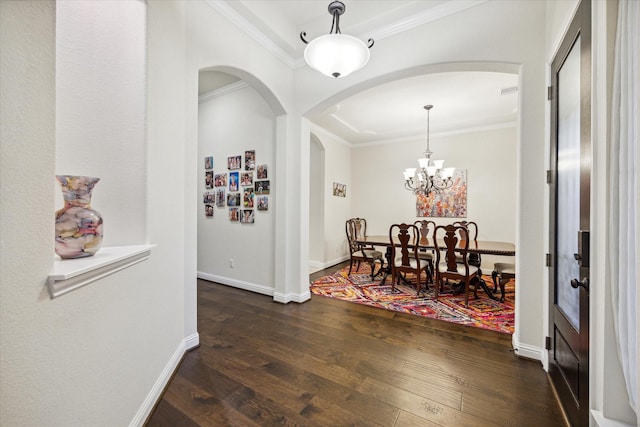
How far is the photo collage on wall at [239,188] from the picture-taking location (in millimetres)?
3730

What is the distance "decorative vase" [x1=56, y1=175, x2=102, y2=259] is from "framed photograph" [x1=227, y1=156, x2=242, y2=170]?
9.41ft

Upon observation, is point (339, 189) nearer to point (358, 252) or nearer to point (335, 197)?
point (335, 197)

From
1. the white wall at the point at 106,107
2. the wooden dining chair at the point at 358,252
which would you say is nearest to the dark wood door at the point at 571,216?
the white wall at the point at 106,107

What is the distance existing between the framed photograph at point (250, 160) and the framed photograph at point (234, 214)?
2.20 ft

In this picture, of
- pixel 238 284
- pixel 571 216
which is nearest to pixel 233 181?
pixel 238 284

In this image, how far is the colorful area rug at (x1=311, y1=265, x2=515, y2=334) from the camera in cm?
292

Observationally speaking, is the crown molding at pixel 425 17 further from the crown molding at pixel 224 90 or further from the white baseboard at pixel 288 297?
the white baseboard at pixel 288 297

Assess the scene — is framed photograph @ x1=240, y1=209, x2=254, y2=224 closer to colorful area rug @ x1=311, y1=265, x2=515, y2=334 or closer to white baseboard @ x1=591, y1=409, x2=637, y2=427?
colorful area rug @ x1=311, y1=265, x2=515, y2=334

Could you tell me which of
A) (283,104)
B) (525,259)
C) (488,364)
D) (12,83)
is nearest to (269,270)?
(283,104)

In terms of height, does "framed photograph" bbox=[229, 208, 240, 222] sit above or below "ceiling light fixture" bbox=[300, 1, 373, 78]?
below

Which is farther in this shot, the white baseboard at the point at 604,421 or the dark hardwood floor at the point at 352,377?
the dark hardwood floor at the point at 352,377

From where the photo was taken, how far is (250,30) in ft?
9.06

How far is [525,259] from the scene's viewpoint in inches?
84.0

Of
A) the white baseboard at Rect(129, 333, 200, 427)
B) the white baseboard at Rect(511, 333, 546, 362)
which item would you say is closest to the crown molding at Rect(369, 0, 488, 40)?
the white baseboard at Rect(511, 333, 546, 362)
